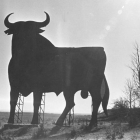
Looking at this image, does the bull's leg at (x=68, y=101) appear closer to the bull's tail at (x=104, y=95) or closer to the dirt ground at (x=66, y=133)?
the dirt ground at (x=66, y=133)

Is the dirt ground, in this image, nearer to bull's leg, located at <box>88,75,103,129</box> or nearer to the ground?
A: the ground

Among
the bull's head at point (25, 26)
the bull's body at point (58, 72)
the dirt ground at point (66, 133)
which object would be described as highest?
the bull's head at point (25, 26)

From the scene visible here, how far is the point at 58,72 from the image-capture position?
9961 millimetres

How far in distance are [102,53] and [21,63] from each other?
3.39 metres

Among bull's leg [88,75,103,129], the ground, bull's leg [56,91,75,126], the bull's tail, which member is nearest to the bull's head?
bull's leg [56,91,75,126]

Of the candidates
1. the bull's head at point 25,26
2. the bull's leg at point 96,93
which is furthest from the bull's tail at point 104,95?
the bull's head at point 25,26

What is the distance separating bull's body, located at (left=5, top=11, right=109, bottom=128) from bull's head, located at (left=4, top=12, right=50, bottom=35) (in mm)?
627

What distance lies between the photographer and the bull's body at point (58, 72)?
974cm

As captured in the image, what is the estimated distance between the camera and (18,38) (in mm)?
10492

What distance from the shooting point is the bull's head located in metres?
10.5

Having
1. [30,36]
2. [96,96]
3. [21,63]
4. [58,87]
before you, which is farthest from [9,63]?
[96,96]

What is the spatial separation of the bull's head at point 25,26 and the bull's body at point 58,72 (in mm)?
627

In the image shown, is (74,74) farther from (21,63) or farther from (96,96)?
(21,63)

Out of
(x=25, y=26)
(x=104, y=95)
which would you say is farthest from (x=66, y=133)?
(x=25, y=26)
